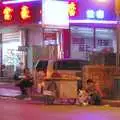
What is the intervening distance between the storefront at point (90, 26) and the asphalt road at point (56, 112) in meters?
18.4

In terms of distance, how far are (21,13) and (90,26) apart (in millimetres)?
5250

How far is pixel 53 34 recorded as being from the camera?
3769 cm

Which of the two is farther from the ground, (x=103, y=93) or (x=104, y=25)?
(x=104, y=25)

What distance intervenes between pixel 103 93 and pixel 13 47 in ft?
78.4

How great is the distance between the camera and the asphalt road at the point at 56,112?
15711 millimetres

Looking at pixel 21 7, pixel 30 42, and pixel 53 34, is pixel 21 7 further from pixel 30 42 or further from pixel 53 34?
pixel 30 42

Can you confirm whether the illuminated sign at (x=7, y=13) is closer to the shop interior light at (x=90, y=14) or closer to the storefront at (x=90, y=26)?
the storefront at (x=90, y=26)

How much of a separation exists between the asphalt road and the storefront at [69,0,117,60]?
18433mm

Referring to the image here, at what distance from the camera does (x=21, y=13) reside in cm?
3672

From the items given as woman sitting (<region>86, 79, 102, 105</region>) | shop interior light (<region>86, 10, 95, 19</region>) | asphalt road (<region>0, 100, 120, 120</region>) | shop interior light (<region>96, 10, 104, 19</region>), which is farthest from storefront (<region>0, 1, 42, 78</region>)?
asphalt road (<region>0, 100, 120, 120</region>)

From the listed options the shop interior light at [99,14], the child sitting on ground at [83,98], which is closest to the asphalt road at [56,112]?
the child sitting on ground at [83,98]

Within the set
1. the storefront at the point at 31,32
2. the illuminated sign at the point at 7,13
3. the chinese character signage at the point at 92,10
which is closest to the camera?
the storefront at the point at 31,32

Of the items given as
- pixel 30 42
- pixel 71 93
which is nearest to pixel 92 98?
pixel 71 93

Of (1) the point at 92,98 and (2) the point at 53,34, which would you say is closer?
(1) the point at 92,98
